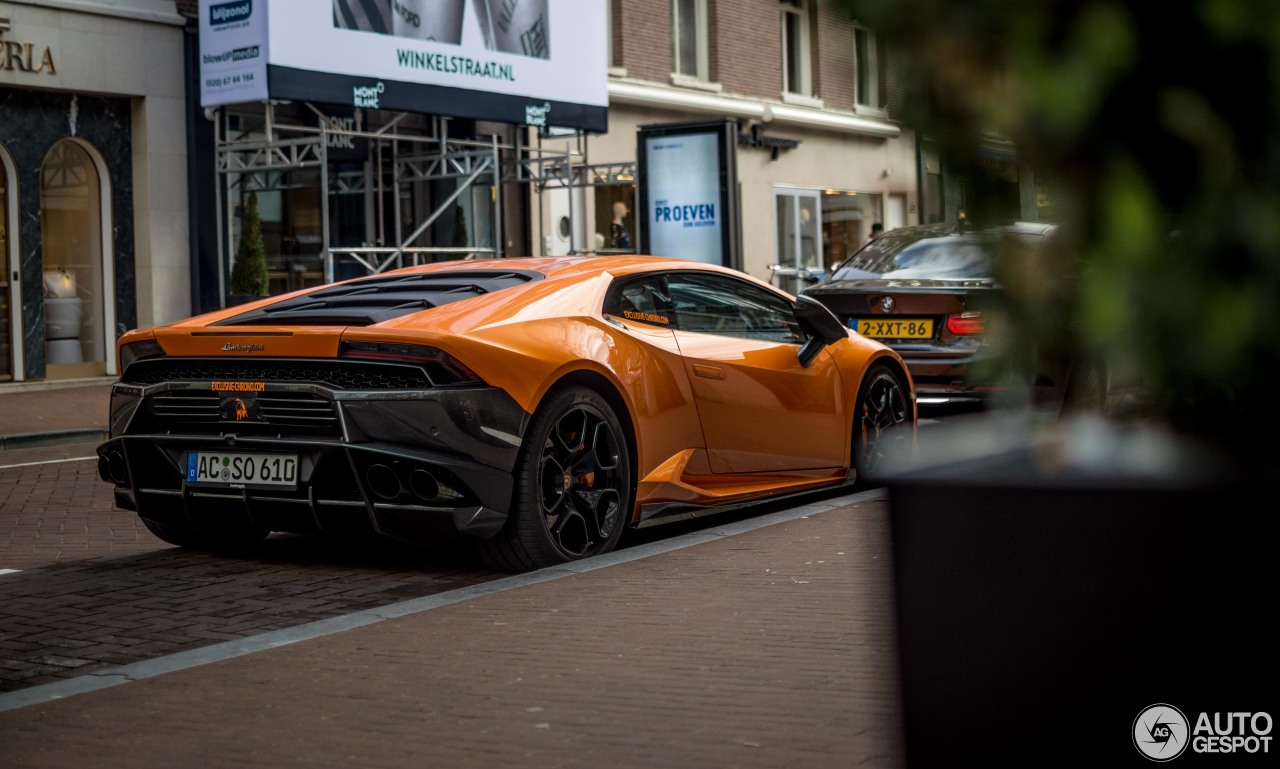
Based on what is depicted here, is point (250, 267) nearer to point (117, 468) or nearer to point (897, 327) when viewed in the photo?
point (897, 327)

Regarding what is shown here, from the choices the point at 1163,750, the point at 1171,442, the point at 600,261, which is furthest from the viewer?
the point at 600,261

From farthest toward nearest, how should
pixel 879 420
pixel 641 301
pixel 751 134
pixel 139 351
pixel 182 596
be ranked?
1. pixel 751 134
2. pixel 879 420
3. pixel 641 301
4. pixel 139 351
5. pixel 182 596

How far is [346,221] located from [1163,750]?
21.3 meters

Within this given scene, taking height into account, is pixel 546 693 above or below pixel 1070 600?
below

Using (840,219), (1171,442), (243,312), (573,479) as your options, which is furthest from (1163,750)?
(840,219)

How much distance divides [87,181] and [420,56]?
177 inches

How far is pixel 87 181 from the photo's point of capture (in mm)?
19500

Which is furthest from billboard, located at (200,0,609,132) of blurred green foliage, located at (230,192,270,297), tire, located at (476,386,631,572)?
tire, located at (476,386,631,572)

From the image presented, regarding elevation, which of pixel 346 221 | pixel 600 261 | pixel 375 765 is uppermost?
pixel 346 221

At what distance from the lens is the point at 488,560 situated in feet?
21.2

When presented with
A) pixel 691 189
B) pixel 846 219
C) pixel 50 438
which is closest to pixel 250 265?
pixel 691 189

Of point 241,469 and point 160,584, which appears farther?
point 160,584

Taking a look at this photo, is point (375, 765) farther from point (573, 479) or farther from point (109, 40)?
point (109, 40)

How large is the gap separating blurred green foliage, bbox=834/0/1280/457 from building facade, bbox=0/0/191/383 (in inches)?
716
